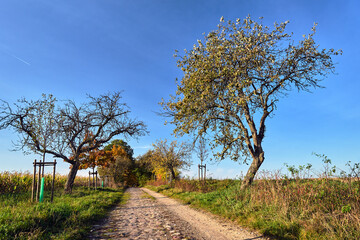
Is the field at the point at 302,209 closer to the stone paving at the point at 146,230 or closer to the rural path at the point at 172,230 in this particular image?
the rural path at the point at 172,230

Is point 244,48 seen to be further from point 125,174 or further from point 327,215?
point 125,174

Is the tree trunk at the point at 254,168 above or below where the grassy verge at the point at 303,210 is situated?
above

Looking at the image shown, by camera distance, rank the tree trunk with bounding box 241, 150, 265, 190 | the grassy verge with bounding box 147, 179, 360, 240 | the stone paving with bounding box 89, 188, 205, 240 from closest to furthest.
A: the grassy verge with bounding box 147, 179, 360, 240
the stone paving with bounding box 89, 188, 205, 240
the tree trunk with bounding box 241, 150, 265, 190

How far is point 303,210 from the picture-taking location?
7473 mm

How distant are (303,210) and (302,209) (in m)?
0.19

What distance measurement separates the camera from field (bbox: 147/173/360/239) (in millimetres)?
6219

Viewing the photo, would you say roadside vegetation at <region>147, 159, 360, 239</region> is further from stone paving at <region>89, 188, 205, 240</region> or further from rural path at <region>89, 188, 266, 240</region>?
stone paving at <region>89, 188, 205, 240</region>

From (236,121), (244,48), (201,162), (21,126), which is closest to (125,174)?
(201,162)

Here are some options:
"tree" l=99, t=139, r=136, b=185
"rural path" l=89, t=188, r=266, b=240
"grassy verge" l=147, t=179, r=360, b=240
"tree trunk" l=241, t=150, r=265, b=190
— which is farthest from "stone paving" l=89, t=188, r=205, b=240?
"tree" l=99, t=139, r=136, b=185

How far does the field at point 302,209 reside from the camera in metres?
6.22

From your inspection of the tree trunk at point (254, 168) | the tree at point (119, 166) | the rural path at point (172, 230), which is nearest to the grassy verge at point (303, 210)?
the rural path at point (172, 230)

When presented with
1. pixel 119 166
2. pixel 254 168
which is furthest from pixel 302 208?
pixel 119 166

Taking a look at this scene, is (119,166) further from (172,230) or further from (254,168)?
(172,230)

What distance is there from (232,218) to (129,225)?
172 inches
